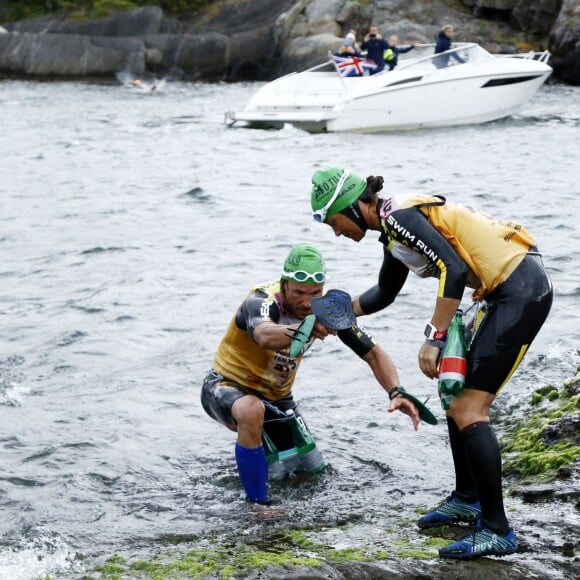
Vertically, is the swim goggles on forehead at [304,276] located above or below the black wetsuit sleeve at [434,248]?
below

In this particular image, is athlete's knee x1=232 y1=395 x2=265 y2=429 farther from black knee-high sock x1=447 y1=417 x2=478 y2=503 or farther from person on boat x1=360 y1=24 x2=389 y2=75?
person on boat x1=360 y1=24 x2=389 y2=75

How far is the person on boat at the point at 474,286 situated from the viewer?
5.37 meters

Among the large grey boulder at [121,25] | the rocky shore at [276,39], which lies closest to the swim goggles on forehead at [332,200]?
the rocky shore at [276,39]

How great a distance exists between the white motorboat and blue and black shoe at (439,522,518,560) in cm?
2306

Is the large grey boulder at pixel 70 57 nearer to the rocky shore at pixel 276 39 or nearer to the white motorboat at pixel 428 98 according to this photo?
the rocky shore at pixel 276 39

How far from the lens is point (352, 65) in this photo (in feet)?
100

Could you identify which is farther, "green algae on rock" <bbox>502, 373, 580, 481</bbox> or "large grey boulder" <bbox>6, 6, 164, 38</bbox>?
"large grey boulder" <bbox>6, 6, 164, 38</bbox>

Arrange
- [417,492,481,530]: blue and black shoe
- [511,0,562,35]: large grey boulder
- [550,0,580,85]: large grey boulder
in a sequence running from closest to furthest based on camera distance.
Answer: [417,492,481,530]: blue and black shoe
[550,0,580,85]: large grey boulder
[511,0,562,35]: large grey boulder

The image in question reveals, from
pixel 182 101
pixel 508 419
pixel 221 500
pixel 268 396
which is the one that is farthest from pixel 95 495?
pixel 182 101

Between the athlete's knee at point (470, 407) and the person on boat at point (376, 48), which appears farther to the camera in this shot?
the person on boat at point (376, 48)

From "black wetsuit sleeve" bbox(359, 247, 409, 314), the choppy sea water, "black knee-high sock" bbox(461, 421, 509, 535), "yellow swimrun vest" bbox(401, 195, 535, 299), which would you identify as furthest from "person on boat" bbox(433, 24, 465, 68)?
"black knee-high sock" bbox(461, 421, 509, 535)

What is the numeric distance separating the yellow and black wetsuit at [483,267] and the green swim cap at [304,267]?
815 mm

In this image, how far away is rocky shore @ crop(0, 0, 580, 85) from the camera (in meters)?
43.1

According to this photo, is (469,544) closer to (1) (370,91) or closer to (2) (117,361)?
(2) (117,361)
